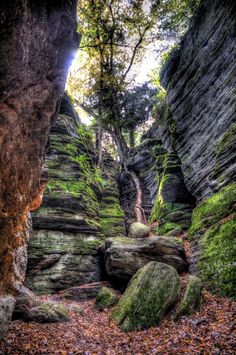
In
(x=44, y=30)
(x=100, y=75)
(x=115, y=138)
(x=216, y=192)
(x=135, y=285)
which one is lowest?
(x=135, y=285)

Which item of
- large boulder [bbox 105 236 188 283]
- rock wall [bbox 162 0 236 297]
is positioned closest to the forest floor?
rock wall [bbox 162 0 236 297]

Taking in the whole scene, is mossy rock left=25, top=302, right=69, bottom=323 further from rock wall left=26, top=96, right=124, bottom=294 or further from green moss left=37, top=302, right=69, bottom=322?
rock wall left=26, top=96, right=124, bottom=294

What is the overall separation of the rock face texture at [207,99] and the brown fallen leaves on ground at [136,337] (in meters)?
6.24

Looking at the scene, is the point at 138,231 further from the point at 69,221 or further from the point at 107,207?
the point at 69,221

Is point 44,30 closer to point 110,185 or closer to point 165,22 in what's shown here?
point 110,185

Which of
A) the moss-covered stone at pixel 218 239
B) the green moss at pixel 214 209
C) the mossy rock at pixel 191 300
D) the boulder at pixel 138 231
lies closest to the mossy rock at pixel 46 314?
the mossy rock at pixel 191 300

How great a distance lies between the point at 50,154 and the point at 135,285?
11.6 m

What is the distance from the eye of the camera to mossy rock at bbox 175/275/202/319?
22.4ft

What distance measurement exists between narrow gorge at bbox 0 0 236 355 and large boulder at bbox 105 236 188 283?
5 cm

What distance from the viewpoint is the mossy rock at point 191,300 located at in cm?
682

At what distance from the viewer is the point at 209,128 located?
43.3 feet

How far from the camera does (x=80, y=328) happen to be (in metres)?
7.02

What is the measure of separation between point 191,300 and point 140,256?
356cm

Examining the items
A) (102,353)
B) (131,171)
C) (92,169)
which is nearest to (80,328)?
(102,353)
